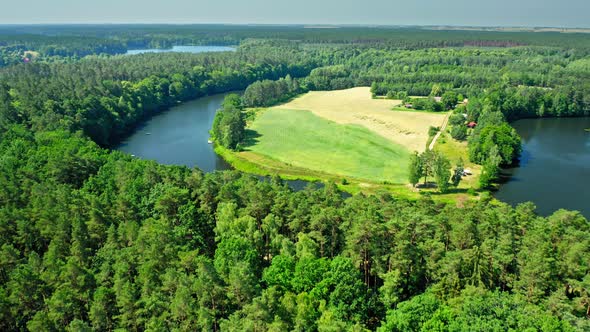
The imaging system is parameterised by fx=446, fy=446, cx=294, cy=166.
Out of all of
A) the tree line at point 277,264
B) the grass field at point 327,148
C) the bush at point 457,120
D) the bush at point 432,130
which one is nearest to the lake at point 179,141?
the grass field at point 327,148

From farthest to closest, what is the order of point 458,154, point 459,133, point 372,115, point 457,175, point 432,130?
point 372,115 → point 432,130 → point 459,133 → point 458,154 → point 457,175

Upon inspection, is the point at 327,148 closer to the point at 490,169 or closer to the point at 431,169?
the point at 431,169

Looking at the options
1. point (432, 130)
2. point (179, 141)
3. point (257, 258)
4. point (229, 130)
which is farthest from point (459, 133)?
point (257, 258)

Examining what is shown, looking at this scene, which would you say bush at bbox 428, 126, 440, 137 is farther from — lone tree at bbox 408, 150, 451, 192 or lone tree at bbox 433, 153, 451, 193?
lone tree at bbox 433, 153, 451, 193

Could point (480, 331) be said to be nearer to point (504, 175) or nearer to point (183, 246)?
point (183, 246)

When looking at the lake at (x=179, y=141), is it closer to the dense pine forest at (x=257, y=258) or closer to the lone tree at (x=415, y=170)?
the lone tree at (x=415, y=170)

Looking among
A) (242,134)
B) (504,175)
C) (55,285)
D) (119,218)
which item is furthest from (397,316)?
(242,134)

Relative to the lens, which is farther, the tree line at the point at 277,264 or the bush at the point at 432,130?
the bush at the point at 432,130

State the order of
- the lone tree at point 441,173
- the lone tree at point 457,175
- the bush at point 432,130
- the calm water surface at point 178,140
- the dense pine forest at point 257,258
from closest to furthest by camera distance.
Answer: the dense pine forest at point 257,258
the lone tree at point 441,173
the lone tree at point 457,175
the calm water surface at point 178,140
the bush at point 432,130
